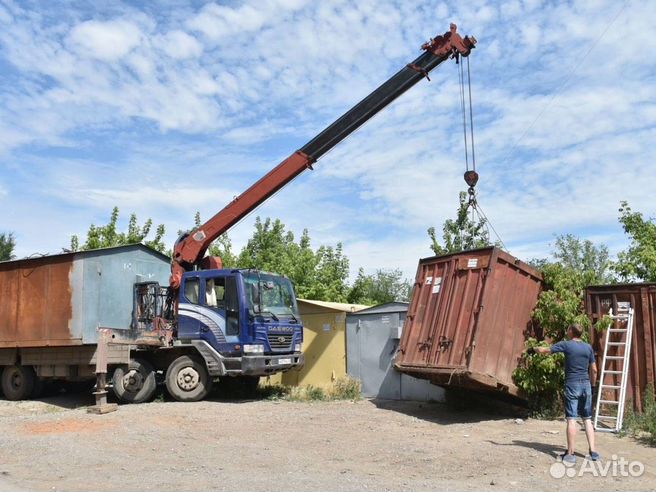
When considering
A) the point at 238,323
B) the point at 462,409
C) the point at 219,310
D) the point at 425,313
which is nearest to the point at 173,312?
Result: the point at 219,310

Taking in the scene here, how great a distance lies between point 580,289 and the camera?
11391mm

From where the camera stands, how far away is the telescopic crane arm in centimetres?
1442

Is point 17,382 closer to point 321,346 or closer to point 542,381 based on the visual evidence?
point 321,346

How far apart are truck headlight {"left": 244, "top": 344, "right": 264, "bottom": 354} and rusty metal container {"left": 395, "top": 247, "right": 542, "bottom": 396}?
10.6 feet

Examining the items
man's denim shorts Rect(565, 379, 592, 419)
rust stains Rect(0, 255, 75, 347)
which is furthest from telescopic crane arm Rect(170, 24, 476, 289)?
man's denim shorts Rect(565, 379, 592, 419)

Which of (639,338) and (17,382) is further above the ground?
(639,338)

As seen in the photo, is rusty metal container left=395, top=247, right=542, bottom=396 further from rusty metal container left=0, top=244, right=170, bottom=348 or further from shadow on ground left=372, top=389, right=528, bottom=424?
rusty metal container left=0, top=244, right=170, bottom=348

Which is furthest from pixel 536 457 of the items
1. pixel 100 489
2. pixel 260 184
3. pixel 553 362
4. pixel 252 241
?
pixel 252 241

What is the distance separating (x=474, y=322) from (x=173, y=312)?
25.8 ft

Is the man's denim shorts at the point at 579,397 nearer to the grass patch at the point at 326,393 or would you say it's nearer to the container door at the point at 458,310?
the container door at the point at 458,310

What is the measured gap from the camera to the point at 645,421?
9.36 m

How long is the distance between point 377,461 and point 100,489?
334 cm

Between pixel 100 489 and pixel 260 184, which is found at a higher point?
pixel 260 184

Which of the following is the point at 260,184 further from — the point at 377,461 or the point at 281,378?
the point at 377,461
